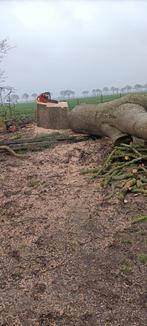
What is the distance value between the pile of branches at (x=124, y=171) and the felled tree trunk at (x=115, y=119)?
0.30m

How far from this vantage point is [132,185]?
22.0ft

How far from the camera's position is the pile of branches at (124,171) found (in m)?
→ 6.61

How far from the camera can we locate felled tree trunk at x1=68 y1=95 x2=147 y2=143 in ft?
25.4

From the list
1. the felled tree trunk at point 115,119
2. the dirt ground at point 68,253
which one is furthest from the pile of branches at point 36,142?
the dirt ground at point 68,253

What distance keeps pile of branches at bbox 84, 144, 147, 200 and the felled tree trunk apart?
298 millimetres

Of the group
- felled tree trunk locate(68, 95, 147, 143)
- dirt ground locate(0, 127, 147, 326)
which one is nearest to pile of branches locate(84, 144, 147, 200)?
dirt ground locate(0, 127, 147, 326)

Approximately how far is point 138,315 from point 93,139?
5799 mm

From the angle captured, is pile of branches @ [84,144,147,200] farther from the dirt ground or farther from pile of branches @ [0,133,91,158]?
pile of branches @ [0,133,91,158]

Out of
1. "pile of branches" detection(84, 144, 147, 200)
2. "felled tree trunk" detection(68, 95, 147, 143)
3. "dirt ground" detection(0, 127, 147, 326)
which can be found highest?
"felled tree trunk" detection(68, 95, 147, 143)

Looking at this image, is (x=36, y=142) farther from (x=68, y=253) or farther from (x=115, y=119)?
(x=68, y=253)

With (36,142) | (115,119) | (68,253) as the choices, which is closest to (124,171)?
(115,119)

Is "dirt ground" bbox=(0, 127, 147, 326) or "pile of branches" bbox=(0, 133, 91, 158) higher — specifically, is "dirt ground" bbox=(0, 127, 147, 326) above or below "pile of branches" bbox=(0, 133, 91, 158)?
below

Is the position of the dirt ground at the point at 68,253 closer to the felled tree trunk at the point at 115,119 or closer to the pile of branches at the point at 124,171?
the pile of branches at the point at 124,171

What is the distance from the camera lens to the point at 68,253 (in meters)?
5.17
